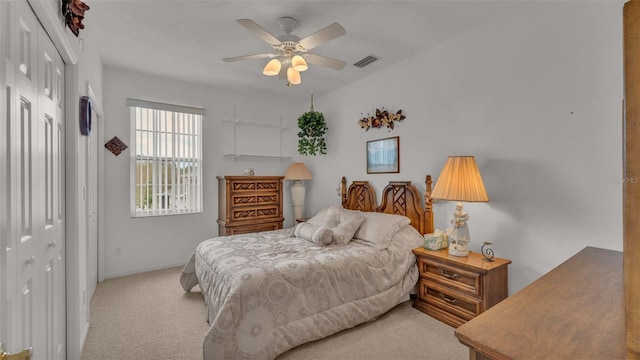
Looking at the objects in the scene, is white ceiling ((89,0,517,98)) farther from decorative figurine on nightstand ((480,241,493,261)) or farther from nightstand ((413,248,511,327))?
nightstand ((413,248,511,327))

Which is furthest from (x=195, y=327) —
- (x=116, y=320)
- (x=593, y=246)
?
(x=593, y=246)

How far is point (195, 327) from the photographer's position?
245 cm

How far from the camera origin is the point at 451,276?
A: 2.50 m

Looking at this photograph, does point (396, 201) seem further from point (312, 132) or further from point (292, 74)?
point (292, 74)

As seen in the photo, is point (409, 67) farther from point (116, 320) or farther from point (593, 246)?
point (116, 320)

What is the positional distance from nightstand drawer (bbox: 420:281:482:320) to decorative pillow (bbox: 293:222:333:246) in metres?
1.02

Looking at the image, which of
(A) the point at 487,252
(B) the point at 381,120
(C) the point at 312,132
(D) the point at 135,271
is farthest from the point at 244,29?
(D) the point at 135,271

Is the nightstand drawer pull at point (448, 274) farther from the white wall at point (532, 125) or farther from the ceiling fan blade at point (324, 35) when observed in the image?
the ceiling fan blade at point (324, 35)

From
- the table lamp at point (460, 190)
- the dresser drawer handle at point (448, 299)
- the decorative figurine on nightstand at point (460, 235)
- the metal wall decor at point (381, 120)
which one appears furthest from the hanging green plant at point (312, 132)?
the dresser drawer handle at point (448, 299)

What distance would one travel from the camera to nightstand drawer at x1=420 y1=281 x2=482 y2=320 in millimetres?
2340

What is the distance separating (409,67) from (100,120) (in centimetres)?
386

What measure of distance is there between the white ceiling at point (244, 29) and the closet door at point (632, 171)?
209cm

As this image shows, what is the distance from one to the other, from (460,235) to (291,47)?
2248mm

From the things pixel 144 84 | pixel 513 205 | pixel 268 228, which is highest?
pixel 144 84
